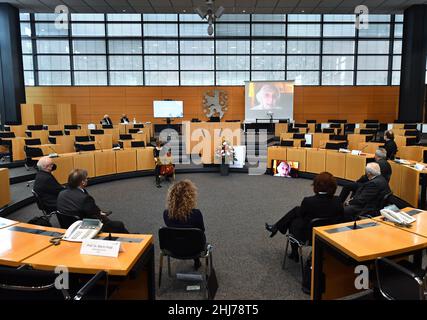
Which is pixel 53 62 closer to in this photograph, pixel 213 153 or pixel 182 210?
pixel 213 153

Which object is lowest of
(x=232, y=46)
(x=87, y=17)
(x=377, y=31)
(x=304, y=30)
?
(x=232, y=46)

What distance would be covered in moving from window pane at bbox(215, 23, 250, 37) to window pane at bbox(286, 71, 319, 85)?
321 centimetres

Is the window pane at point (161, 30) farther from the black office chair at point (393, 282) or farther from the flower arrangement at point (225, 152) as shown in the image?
the black office chair at point (393, 282)


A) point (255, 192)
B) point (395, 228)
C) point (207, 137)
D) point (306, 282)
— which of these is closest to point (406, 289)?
point (395, 228)

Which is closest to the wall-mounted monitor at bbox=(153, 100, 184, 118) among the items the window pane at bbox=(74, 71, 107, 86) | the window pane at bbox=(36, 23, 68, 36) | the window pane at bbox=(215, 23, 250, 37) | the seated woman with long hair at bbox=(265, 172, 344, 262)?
the window pane at bbox=(74, 71, 107, 86)

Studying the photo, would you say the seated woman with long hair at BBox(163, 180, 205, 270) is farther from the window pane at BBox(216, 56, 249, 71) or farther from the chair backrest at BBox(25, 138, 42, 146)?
the window pane at BBox(216, 56, 249, 71)

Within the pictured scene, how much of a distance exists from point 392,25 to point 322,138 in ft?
32.1

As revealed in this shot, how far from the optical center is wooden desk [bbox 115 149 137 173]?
8.50 m

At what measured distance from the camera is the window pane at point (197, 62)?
55.4 feet

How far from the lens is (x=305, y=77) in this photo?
56.3 ft

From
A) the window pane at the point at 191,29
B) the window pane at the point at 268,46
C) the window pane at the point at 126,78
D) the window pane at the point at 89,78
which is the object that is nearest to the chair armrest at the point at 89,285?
the window pane at the point at 126,78

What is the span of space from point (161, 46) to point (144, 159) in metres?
9.79

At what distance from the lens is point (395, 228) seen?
2879 mm

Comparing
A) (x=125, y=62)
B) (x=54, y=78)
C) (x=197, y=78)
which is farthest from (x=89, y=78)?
(x=197, y=78)
